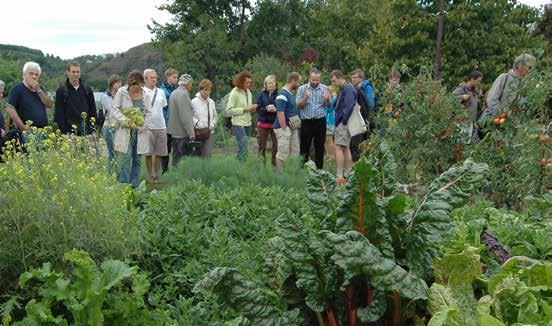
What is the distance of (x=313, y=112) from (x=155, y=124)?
2.46 m

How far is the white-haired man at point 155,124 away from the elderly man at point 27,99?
4.90 ft

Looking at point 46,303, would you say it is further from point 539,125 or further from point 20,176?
point 539,125

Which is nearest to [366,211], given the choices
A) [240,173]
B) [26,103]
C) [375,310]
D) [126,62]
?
[375,310]

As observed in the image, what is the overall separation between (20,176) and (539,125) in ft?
14.6

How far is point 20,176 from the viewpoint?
3039 mm

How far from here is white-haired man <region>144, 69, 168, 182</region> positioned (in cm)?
873

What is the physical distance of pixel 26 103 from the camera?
7.78 meters

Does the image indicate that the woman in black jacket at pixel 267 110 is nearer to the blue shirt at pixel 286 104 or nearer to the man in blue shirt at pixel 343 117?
the blue shirt at pixel 286 104

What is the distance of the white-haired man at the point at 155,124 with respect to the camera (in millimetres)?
8727

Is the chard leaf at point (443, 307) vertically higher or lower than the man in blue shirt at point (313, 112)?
lower

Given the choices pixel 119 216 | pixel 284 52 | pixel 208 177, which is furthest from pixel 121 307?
pixel 284 52

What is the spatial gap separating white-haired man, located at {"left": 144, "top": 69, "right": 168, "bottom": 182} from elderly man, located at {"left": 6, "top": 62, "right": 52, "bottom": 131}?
1493 millimetres

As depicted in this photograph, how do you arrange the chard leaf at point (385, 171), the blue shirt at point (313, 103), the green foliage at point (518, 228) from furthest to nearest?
the blue shirt at point (313, 103)
the green foliage at point (518, 228)
the chard leaf at point (385, 171)

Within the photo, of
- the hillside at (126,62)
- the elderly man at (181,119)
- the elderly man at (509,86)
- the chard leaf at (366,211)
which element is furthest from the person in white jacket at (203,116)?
the hillside at (126,62)
